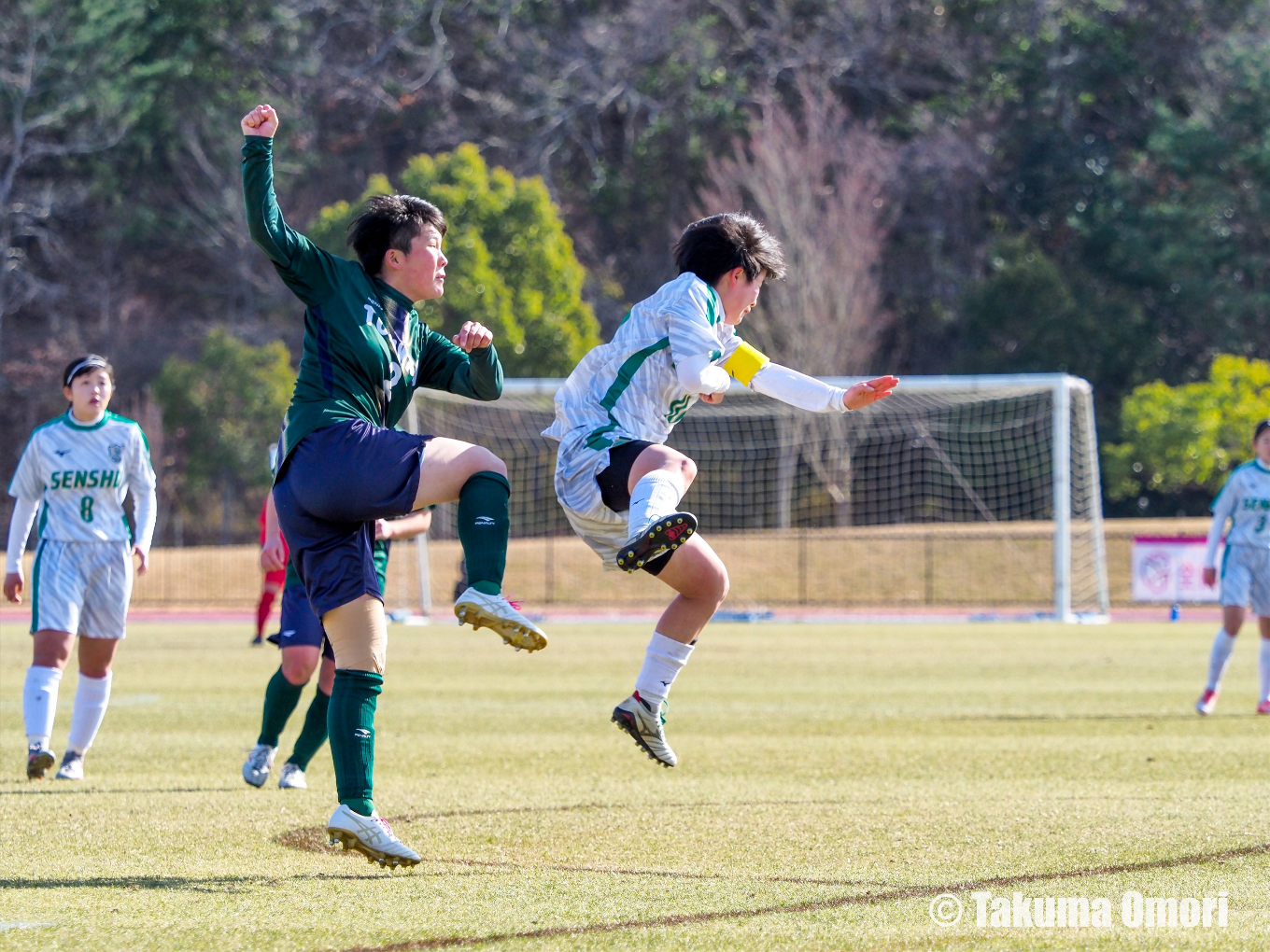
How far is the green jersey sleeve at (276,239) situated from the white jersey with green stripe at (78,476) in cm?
352

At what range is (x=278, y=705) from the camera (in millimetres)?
7984

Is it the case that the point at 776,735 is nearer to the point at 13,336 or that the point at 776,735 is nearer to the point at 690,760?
the point at 690,760

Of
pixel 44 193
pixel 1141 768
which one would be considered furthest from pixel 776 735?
pixel 44 193

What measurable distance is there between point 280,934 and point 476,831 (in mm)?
1996

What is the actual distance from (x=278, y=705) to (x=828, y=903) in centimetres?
405

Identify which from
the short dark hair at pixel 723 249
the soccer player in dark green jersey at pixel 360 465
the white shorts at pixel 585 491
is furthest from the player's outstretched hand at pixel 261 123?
the short dark hair at pixel 723 249

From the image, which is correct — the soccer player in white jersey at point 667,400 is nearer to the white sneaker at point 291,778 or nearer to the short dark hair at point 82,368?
the white sneaker at point 291,778

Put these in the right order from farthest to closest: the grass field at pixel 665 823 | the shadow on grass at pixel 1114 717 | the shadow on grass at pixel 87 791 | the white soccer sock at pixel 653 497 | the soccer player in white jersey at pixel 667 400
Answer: the shadow on grass at pixel 1114 717, the shadow on grass at pixel 87 791, the soccer player in white jersey at pixel 667 400, the white soccer sock at pixel 653 497, the grass field at pixel 665 823

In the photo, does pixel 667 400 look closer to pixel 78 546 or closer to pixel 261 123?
pixel 261 123

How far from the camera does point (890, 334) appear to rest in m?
46.3

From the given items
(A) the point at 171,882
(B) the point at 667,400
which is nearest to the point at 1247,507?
(B) the point at 667,400

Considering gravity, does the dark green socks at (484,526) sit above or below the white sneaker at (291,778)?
above

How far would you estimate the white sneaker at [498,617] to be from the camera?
4.79 meters

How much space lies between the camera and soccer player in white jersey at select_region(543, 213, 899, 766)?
18.7 feet
